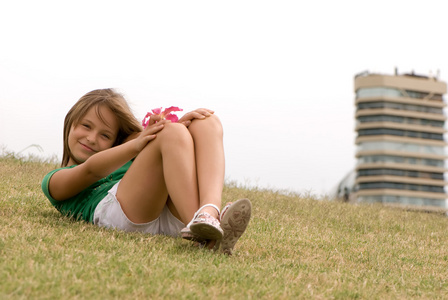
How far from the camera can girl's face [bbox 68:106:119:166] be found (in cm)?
395

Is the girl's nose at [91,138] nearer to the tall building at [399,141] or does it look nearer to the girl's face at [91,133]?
the girl's face at [91,133]

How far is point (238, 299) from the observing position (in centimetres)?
248

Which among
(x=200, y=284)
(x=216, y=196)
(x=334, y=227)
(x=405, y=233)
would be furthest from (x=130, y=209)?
(x=405, y=233)

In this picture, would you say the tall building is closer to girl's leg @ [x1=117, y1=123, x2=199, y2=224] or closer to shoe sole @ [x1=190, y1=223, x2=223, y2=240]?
girl's leg @ [x1=117, y1=123, x2=199, y2=224]

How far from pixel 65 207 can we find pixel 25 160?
5.35 m

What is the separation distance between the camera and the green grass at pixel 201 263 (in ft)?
8.08

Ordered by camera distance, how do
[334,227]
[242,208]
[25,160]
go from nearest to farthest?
[242,208]
[334,227]
[25,160]

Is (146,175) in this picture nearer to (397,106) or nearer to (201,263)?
(201,263)

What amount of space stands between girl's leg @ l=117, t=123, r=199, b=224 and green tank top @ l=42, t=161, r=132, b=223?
0.34 m

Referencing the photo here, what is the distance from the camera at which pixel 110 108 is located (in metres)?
4.00

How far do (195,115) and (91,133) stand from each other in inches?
34.3

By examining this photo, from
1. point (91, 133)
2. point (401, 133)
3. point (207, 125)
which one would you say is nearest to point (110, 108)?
point (91, 133)

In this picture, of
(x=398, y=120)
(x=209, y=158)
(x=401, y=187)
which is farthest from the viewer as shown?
(x=398, y=120)

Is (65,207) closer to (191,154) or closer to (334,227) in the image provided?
(191,154)
